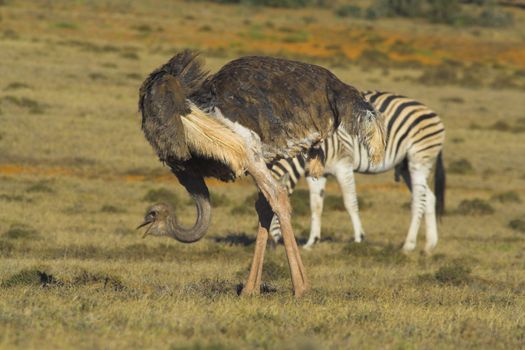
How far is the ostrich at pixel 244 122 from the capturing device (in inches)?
396

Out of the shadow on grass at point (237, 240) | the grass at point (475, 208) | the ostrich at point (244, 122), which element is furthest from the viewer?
the grass at point (475, 208)

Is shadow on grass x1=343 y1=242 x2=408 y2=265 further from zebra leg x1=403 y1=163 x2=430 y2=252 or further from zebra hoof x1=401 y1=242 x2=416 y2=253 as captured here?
zebra leg x1=403 y1=163 x2=430 y2=252

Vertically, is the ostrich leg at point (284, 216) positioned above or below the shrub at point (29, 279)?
above

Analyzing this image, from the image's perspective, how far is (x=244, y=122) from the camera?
10266mm

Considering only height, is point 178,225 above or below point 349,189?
above

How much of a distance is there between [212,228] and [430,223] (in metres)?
3.42

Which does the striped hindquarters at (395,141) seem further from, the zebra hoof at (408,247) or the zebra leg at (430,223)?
the zebra hoof at (408,247)

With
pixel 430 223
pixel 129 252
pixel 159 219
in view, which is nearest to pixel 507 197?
pixel 430 223

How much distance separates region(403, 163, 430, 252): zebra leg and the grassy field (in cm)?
31

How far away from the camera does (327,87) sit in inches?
425

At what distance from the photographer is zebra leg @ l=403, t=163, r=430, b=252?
17.9m

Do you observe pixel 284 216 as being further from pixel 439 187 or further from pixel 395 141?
pixel 439 187

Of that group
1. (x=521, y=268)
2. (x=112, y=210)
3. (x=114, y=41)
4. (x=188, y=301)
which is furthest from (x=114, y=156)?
(x=114, y=41)

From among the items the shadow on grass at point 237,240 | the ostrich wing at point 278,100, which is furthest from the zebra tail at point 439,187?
the ostrich wing at point 278,100
